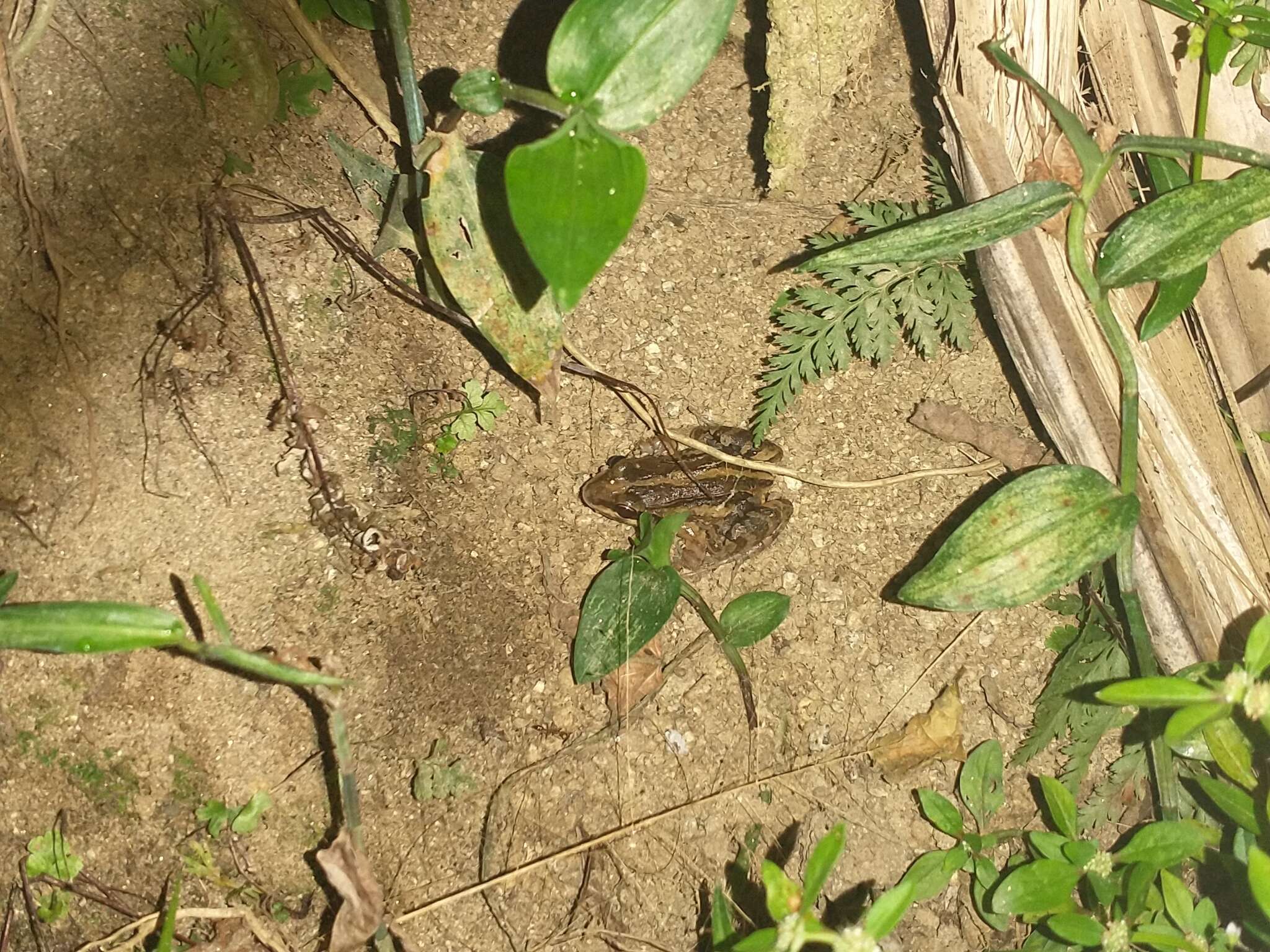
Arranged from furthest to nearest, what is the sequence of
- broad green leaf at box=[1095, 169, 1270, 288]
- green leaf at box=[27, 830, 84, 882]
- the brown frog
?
the brown frog, green leaf at box=[27, 830, 84, 882], broad green leaf at box=[1095, 169, 1270, 288]

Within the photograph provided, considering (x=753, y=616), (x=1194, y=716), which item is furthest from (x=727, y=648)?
(x=1194, y=716)

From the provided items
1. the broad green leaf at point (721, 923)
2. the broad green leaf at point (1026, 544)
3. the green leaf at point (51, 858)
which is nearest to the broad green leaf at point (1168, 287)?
the broad green leaf at point (1026, 544)

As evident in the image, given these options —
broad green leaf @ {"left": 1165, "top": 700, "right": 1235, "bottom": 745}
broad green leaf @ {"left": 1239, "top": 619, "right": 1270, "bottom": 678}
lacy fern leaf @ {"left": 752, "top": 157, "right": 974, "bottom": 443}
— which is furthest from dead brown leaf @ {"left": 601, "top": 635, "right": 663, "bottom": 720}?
broad green leaf @ {"left": 1239, "top": 619, "right": 1270, "bottom": 678}

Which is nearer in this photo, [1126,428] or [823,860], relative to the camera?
[823,860]

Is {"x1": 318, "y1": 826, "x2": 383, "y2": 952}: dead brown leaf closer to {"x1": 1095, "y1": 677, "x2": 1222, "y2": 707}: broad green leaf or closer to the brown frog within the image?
the brown frog

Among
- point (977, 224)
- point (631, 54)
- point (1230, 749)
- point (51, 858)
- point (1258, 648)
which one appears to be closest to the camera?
point (631, 54)

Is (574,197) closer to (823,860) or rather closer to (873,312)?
(873,312)
